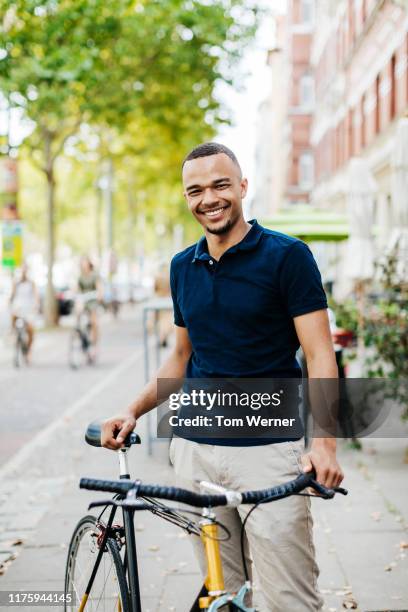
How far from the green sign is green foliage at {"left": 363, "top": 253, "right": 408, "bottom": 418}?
13.9 m

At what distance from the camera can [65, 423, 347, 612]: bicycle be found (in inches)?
89.6

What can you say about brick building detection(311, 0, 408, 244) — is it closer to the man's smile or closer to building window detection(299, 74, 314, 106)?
building window detection(299, 74, 314, 106)

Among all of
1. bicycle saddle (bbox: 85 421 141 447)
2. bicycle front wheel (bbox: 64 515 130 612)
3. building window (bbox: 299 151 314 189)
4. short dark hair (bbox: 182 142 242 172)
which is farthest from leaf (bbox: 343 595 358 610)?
building window (bbox: 299 151 314 189)

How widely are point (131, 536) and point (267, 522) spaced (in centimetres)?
40

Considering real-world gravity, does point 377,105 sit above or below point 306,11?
below

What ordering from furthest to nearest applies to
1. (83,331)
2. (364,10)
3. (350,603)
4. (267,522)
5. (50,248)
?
(364,10) < (50,248) < (83,331) < (350,603) < (267,522)

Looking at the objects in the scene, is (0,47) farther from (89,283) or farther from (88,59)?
(89,283)

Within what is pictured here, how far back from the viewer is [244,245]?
2.90 m

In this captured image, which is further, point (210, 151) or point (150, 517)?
point (150, 517)

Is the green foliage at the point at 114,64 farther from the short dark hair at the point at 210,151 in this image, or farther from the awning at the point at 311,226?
the short dark hair at the point at 210,151

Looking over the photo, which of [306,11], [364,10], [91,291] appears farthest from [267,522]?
[306,11]

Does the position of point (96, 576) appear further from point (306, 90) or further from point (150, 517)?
point (306, 90)

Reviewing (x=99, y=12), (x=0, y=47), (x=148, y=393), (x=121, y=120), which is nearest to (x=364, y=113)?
(x=121, y=120)

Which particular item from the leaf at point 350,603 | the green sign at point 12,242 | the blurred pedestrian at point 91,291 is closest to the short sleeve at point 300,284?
the leaf at point 350,603
